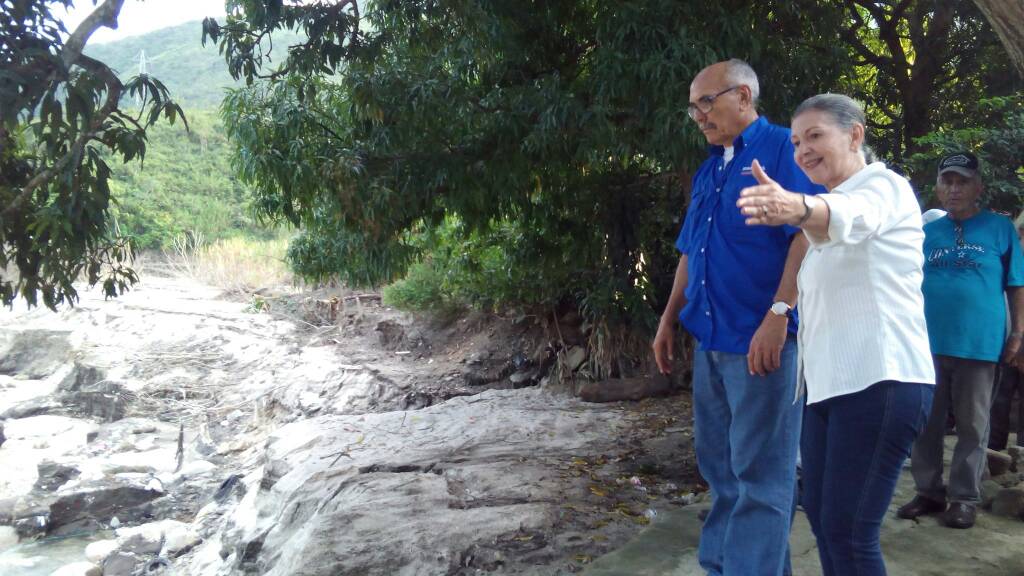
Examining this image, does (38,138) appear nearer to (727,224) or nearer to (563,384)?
(727,224)

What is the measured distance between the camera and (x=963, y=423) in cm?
388

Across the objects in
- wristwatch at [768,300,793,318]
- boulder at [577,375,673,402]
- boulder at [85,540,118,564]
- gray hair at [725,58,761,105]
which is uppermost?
gray hair at [725,58,761,105]

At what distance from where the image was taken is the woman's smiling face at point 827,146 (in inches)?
88.4

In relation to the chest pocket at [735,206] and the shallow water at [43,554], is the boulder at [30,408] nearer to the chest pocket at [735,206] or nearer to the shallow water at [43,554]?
the shallow water at [43,554]

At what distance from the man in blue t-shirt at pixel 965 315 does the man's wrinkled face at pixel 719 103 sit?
1.59 m

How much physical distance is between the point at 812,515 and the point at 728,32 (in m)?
3.35

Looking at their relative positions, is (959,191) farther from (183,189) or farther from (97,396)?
(183,189)

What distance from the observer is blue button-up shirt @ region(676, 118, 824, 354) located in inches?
105

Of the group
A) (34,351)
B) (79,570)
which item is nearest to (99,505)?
(79,570)

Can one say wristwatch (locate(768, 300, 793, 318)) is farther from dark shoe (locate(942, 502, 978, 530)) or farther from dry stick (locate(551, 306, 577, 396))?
dry stick (locate(551, 306, 577, 396))

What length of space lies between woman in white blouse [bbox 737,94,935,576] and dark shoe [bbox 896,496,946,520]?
1.97 meters

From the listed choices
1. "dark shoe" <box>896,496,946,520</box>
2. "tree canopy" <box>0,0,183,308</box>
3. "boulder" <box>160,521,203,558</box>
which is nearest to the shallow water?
"boulder" <box>160,521,203,558</box>

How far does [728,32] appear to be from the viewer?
499 centimetres

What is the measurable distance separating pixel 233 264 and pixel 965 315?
14.7 meters
